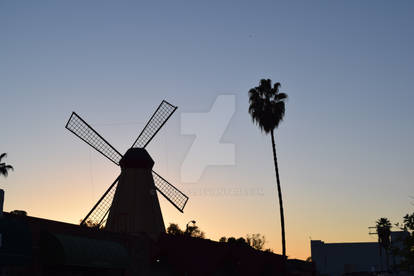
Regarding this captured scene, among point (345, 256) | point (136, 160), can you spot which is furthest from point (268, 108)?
point (345, 256)

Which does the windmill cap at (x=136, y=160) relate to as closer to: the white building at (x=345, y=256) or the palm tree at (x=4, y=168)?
the palm tree at (x=4, y=168)

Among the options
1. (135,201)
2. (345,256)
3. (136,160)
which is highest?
(345,256)

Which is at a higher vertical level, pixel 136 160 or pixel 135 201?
pixel 136 160

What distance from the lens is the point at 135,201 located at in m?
43.3

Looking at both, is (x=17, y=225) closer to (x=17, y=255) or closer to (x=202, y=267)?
(x=17, y=255)

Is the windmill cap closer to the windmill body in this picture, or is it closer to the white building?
the windmill body

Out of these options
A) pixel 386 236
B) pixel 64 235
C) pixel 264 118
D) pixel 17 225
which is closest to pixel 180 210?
pixel 264 118

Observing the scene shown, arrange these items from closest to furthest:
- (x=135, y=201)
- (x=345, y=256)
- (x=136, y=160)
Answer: (x=135, y=201) → (x=136, y=160) → (x=345, y=256)

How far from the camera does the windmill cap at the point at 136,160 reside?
44.8 m

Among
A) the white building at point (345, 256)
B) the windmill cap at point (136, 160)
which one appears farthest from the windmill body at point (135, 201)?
the white building at point (345, 256)

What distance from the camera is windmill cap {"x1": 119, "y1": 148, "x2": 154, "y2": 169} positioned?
44844mm

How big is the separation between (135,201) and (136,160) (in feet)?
11.6

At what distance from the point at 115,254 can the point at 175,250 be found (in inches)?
275

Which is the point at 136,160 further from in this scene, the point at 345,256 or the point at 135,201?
the point at 345,256
